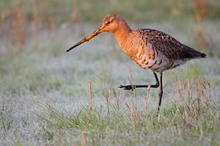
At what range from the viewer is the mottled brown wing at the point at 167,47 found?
593cm

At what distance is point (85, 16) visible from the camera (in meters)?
13.1

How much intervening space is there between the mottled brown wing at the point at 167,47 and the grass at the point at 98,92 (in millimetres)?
316

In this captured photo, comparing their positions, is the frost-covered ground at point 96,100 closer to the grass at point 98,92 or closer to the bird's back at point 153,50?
the grass at point 98,92

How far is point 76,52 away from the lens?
10180 mm

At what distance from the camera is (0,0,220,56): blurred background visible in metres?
10.7

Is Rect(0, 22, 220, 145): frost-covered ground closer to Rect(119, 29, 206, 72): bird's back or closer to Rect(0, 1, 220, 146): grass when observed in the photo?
Rect(0, 1, 220, 146): grass

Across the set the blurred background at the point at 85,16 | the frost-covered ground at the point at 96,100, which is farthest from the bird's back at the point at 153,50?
the blurred background at the point at 85,16

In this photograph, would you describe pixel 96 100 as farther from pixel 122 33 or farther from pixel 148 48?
pixel 148 48

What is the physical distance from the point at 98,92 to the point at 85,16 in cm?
632

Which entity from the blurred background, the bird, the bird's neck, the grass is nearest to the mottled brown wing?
the bird

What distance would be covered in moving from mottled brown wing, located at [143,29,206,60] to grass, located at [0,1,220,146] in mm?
316

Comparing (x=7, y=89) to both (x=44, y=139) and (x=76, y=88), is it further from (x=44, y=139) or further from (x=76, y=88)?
(x=44, y=139)

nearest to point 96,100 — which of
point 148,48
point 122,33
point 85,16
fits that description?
point 122,33

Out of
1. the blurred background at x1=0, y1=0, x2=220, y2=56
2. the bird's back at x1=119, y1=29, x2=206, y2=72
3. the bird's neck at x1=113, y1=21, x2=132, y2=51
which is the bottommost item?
the bird's back at x1=119, y1=29, x2=206, y2=72
